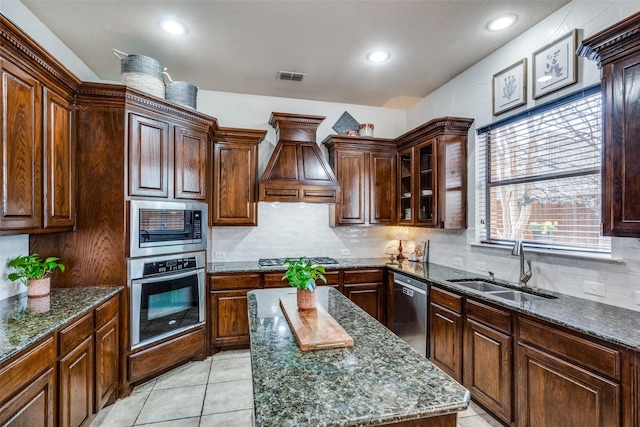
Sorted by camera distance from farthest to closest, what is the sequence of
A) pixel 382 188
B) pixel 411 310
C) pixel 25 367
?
pixel 382 188
pixel 411 310
pixel 25 367

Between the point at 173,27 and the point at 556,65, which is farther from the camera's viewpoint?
the point at 173,27

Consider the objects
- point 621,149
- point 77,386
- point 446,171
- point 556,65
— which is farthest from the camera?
point 446,171

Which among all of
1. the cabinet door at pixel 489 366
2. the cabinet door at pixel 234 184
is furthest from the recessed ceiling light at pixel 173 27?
the cabinet door at pixel 489 366

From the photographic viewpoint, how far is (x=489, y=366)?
2354 mm

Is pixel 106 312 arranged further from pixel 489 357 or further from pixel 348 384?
pixel 489 357

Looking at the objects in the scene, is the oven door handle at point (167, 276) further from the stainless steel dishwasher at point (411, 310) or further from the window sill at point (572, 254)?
the window sill at point (572, 254)

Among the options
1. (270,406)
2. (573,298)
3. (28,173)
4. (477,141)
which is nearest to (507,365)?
(573,298)

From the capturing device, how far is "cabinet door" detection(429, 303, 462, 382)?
268 cm

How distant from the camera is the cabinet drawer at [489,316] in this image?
2.21 m

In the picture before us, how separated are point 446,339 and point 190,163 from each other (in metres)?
2.94

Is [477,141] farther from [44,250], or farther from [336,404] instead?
[44,250]

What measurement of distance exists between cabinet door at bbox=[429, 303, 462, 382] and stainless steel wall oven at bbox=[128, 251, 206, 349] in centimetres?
232

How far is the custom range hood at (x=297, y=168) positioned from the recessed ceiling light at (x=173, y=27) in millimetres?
1296

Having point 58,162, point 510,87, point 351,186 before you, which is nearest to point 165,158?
point 58,162
